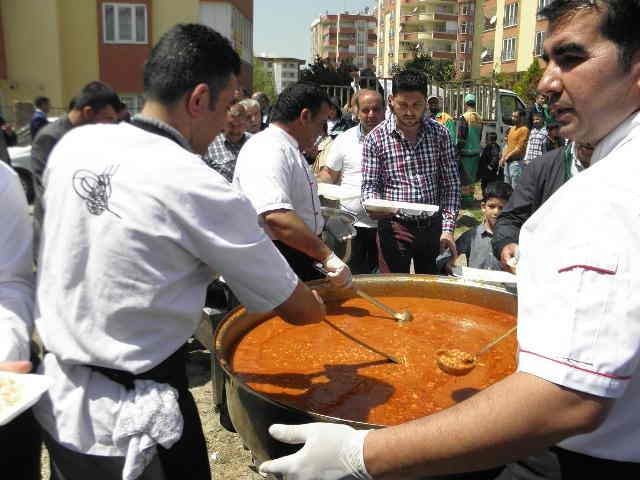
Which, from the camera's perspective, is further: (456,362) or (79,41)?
(79,41)

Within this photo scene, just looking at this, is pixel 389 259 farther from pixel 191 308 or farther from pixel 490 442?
pixel 490 442

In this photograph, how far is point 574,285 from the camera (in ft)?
2.73

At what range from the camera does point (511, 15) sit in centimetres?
4178

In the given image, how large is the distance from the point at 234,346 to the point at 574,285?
5.32 feet

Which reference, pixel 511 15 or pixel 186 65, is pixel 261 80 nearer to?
pixel 511 15

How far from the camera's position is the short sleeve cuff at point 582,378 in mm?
831

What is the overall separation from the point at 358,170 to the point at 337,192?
1.55 feet

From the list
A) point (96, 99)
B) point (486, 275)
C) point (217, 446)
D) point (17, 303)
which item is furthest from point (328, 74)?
point (17, 303)

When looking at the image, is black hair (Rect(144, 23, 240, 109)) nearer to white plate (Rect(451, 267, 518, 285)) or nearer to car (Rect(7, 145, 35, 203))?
white plate (Rect(451, 267, 518, 285))

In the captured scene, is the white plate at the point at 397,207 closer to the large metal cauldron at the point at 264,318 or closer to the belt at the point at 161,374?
the large metal cauldron at the point at 264,318

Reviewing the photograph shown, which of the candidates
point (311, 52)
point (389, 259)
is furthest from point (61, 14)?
point (311, 52)

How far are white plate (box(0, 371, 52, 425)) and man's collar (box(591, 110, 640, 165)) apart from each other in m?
1.31

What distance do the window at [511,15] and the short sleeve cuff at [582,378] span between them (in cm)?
4533

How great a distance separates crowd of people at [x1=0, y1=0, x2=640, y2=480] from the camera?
85cm
